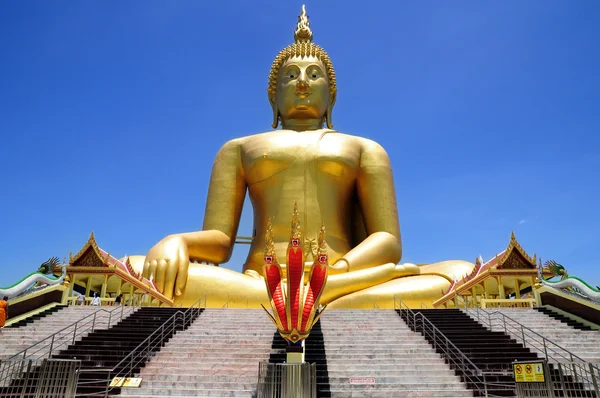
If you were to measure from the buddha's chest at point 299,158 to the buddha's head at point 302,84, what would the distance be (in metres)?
1.33

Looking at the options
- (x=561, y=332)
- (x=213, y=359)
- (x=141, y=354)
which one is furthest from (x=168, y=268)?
(x=561, y=332)

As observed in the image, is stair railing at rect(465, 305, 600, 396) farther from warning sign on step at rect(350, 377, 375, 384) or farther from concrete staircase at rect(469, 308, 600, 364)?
warning sign on step at rect(350, 377, 375, 384)

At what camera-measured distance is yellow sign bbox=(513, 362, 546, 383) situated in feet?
17.4

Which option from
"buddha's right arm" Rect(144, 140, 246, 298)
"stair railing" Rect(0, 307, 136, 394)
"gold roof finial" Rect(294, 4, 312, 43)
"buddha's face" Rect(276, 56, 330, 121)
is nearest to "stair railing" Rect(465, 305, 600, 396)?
"buddha's right arm" Rect(144, 140, 246, 298)

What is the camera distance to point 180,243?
13.4 meters

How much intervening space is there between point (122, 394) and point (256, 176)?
1007 cm

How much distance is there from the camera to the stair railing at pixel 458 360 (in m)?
6.80

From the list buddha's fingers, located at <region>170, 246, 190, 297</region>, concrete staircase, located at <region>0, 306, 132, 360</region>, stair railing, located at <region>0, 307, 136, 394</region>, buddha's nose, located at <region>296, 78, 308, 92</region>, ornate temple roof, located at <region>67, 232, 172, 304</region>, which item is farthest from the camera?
buddha's nose, located at <region>296, 78, 308, 92</region>

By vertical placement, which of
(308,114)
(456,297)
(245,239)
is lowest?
(456,297)

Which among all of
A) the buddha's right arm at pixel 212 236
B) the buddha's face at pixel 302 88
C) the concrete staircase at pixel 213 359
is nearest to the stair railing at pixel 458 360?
the concrete staircase at pixel 213 359

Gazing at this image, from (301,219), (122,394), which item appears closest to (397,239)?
(301,219)

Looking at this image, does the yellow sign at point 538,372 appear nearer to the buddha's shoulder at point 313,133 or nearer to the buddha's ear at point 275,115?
the buddha's shoulder at point 313,133

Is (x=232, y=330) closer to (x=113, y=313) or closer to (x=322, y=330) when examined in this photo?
(x=322, y=330)

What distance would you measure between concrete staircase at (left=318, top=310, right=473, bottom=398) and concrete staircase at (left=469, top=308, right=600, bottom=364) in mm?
2258
